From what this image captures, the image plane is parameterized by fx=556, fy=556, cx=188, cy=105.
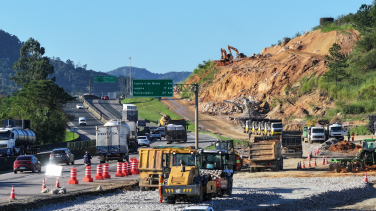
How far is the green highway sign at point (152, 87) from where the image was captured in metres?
56.4

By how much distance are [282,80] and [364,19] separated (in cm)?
2148

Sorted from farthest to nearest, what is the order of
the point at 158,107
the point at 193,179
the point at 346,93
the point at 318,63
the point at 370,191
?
the point at 158,107, the point at 318,63, the point at 346,93, the point at 370,191, the point at 193,179

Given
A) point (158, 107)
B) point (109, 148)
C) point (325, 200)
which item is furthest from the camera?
point (158, 107)

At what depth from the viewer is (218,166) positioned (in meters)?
24.1

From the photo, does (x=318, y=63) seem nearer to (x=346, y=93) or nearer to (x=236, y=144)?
(x=346, y=93)

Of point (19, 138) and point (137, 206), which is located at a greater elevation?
point (19, 138)

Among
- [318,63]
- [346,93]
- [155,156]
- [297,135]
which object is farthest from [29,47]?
[155,156]

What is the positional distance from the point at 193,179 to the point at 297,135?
30.9 metres

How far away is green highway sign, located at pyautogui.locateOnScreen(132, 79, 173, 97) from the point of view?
185 ft

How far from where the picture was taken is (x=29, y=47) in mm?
138000

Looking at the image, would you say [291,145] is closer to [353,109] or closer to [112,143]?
Result: [112,143]

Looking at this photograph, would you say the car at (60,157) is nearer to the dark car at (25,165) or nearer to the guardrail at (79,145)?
the dark car at (25,165)

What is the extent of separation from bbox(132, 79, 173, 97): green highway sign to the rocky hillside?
4832 centimetres

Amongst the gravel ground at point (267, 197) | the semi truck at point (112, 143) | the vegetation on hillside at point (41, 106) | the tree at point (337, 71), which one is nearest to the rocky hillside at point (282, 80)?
the tree at point (337, 71)
